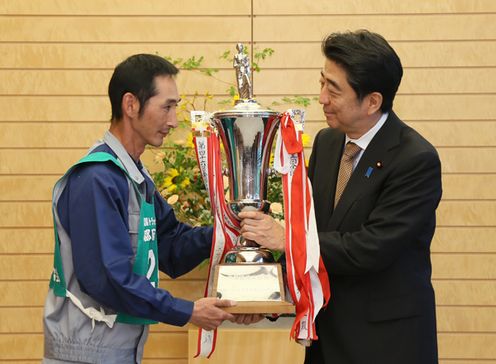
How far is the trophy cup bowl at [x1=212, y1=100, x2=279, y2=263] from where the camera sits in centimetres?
241

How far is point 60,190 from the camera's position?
216 centimetres

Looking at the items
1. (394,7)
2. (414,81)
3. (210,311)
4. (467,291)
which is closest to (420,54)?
(414,81)

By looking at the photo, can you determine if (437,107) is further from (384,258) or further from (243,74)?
(384,258)

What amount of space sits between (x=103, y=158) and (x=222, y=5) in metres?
2.04

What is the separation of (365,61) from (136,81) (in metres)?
0.65

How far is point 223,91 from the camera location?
399 cm

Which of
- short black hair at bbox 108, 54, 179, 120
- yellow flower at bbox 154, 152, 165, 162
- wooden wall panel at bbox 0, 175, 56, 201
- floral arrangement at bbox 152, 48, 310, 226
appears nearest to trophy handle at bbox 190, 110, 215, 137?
short black hair at bbox 108, 54, 179, 120

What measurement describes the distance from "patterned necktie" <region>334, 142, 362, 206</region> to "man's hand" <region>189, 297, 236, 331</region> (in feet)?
1.54

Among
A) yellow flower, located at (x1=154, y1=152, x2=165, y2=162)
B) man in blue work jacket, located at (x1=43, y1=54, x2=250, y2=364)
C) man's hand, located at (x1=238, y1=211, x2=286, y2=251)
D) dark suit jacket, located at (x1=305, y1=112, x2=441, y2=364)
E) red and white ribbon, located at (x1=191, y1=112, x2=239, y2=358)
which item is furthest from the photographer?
yellow flower, located at (x1=154, y1=152, x2=165, y2=162)

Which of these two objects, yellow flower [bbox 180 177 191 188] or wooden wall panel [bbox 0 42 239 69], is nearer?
yellow flower [bbox 180 177 191 188]

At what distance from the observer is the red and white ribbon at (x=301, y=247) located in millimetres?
2287

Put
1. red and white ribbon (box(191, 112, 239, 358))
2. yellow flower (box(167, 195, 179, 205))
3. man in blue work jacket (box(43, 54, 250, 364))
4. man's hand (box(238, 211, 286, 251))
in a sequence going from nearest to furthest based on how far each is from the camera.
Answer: man in blue work jacket (box(43, 54, 250, 364)), man's hand (box(238, 211, 286, 251)), red and white ribbon (box(191, 112, 239, 358)), yellow flower (box(167, 195, 179, 205))

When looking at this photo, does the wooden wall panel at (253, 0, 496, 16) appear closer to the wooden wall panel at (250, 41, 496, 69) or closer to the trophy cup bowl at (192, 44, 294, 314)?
the wooden wall panel at (250, 41, 496, 69)

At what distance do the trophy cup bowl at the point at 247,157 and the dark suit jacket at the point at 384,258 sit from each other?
0.24m
